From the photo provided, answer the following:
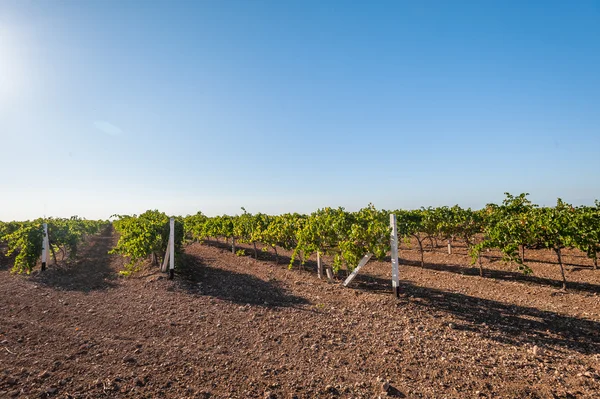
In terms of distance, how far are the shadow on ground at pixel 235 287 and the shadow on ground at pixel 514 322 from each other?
3.49m

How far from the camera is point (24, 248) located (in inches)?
477

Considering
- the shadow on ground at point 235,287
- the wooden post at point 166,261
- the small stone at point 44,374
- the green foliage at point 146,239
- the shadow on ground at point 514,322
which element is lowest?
the shadow on ground at point 514,322

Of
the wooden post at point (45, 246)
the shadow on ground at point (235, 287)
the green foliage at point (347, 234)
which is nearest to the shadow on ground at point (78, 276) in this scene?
the wooden post at point (45, 246)

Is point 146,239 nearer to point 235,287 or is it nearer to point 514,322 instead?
point 235,287

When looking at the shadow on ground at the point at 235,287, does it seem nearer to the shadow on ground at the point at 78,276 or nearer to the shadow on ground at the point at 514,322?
the shadow on ground at the point at 78,276

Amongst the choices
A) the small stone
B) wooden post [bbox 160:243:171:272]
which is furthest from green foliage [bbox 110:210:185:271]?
the small stone

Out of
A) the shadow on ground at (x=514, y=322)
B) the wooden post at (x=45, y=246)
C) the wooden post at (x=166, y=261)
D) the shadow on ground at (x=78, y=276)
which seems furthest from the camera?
the wooden post at (x=45, y=246)

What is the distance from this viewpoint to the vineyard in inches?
170

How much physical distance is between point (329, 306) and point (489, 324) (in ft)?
12.6

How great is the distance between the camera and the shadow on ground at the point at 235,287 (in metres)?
8.64

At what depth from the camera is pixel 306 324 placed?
668 cm

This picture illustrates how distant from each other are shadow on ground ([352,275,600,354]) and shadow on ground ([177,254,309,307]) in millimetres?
3490

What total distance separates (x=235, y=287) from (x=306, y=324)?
4155mm

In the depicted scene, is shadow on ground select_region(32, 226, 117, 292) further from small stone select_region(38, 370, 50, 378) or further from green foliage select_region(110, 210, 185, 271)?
small stone select_region(38, 370, 50, 378)
